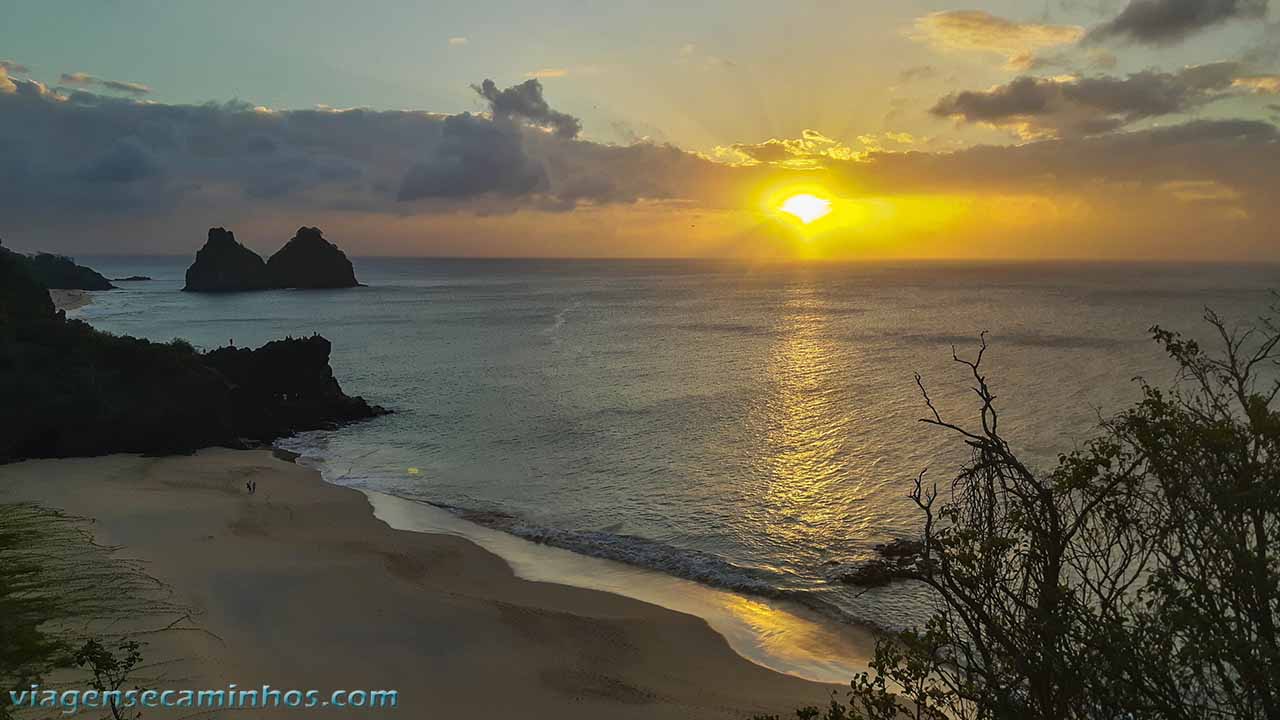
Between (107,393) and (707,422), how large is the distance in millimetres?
38576

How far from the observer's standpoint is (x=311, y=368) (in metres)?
57.3

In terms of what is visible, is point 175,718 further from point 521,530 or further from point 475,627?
point 521,530

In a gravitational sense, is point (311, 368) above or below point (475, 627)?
above

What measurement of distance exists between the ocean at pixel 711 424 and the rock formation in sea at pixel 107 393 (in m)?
5.14

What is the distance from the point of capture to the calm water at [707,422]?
1277 inches

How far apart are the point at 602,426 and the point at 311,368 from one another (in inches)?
927

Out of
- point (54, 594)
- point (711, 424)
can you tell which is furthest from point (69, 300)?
point (54, 594)


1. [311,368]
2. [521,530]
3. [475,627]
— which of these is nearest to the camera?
[475,627]

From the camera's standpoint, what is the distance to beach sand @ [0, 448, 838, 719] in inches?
768

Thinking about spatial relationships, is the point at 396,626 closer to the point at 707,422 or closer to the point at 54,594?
the point at 54,594

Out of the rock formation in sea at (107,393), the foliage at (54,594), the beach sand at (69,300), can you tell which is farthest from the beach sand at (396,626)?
the beach sand at (69,300)

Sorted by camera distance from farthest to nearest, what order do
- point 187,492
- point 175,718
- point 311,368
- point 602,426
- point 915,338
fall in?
point 915,338 < point 311,368 < point 602,426 < point 187,492 < point 175,718

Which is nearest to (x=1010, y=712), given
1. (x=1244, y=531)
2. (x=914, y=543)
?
(x=1244, y=531)

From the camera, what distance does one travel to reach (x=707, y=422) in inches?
2146
